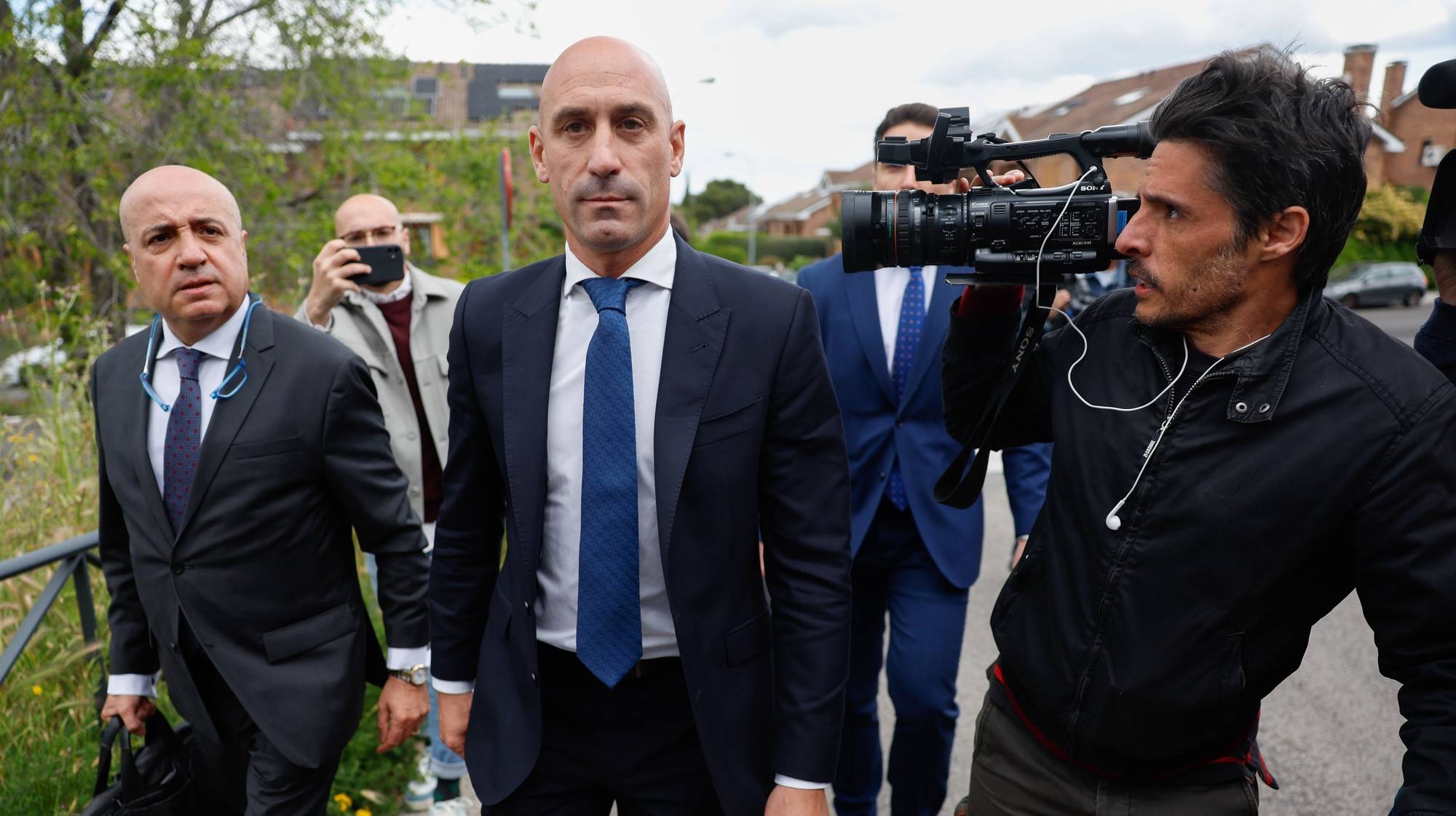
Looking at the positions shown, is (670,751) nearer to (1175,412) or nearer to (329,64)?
(1175,412)

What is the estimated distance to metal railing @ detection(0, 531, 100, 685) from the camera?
296 centimetres

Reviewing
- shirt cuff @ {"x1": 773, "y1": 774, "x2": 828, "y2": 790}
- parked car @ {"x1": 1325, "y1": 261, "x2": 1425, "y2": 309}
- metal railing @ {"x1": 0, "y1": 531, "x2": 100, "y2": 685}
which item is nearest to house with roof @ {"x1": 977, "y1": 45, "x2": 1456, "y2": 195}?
parked car @ {"x1": 1325, "y1": 261, "x2": 1425, "y2": 309}

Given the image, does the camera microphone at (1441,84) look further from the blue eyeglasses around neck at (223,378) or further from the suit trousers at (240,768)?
the suit trousers at (240,768)

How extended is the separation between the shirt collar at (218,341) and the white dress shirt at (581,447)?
1.06 m

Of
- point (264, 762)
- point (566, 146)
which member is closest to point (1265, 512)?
point (566, 146)

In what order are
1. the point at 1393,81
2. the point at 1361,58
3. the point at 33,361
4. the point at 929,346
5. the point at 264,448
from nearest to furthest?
1. the point at 264,448
2. the point at 929,346
3. the point at 33,361
4. the point at 1361,58
5. the point at 1393,81

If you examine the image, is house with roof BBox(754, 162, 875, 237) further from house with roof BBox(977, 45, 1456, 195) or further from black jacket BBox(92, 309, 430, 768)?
black jacket BBox(92, 309, 430, 768)

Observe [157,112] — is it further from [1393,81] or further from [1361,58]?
[1393,81]

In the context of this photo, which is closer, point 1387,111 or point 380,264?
point 380,264

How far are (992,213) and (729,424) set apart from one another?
2.18ft

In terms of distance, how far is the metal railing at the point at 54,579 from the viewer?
9.70 feet

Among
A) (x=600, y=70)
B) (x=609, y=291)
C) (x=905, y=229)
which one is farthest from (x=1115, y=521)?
(x=600, y=70)

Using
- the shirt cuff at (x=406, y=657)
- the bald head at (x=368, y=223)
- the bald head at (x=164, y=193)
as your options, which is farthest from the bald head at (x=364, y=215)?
the shirt cuff at (x=406, y=657)

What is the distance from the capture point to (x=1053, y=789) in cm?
189
